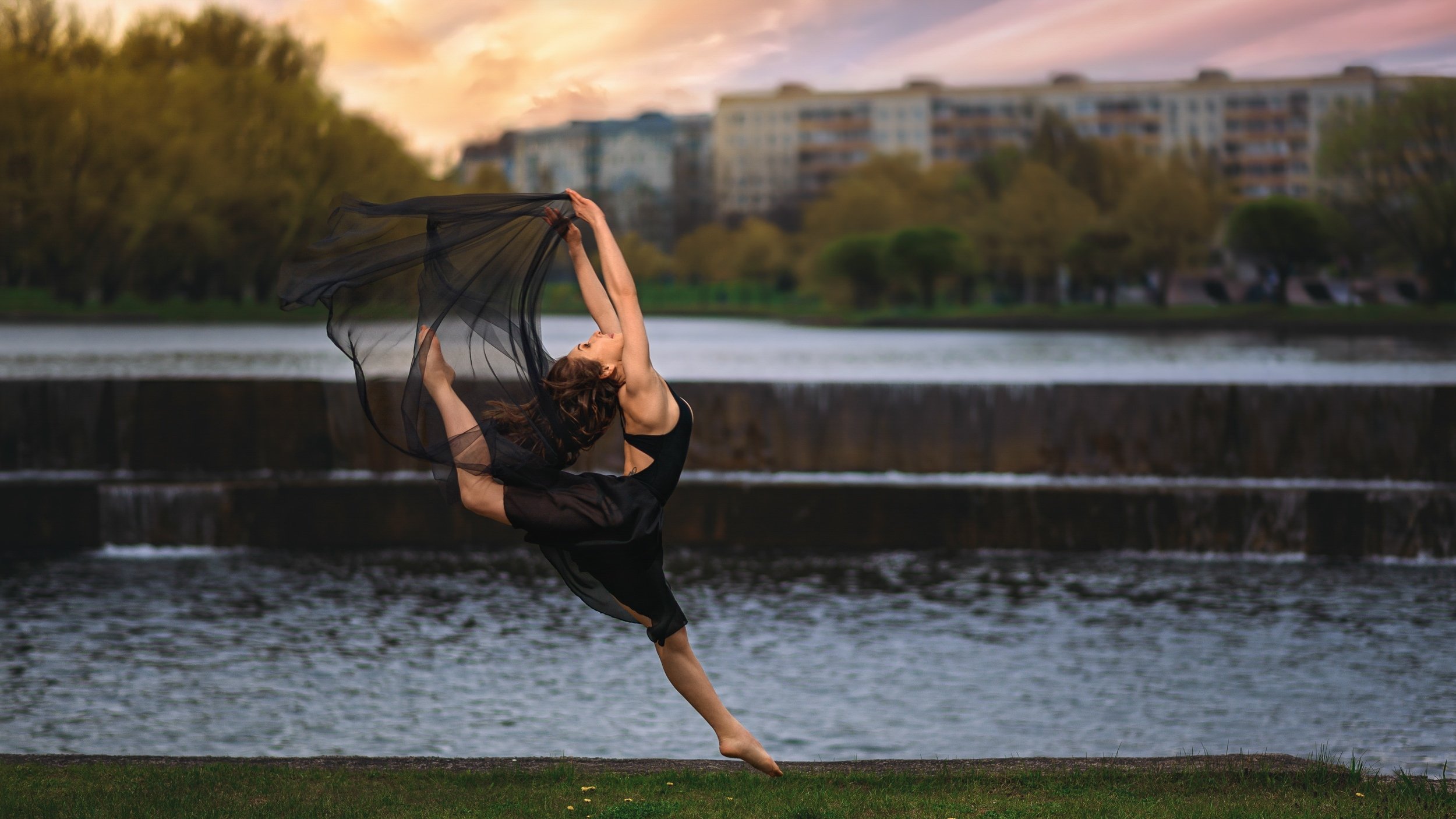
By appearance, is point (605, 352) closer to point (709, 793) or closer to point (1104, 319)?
point (709, 793)

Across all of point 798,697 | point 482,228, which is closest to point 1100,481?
point 798,697

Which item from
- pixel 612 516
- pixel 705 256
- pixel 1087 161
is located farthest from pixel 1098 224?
pixel 612 516

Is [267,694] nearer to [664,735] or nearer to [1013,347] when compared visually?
[664,735]

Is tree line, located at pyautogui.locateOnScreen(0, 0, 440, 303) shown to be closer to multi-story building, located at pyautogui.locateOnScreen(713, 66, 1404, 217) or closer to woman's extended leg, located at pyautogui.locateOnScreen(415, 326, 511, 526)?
woman's extended leg, located at pyautogui.locateOnScreen(415, 326, 511, 526)

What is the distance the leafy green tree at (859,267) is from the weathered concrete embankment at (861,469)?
Result: 237 ft

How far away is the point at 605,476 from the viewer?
572cm

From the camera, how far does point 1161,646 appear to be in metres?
10.8

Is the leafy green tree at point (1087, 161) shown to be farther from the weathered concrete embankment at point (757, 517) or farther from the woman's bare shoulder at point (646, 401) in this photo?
the woman's bare shoulder at point (646, 401)

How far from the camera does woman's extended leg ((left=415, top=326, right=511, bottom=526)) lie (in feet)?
18.2

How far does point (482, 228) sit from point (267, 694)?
435 centimetres

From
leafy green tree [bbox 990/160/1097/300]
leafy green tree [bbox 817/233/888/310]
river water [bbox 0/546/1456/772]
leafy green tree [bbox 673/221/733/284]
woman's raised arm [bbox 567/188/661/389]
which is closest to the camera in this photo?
woman's raised arm [bbox 567/188/661/389]

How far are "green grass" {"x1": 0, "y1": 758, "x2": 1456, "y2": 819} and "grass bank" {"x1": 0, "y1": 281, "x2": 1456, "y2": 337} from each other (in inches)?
1939

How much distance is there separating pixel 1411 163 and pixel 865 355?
3980 centimetres

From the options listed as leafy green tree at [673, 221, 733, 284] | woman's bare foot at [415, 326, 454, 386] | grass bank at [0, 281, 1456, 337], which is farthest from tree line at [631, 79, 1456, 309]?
woman's bare foot at [415, 326, 454, 386]
